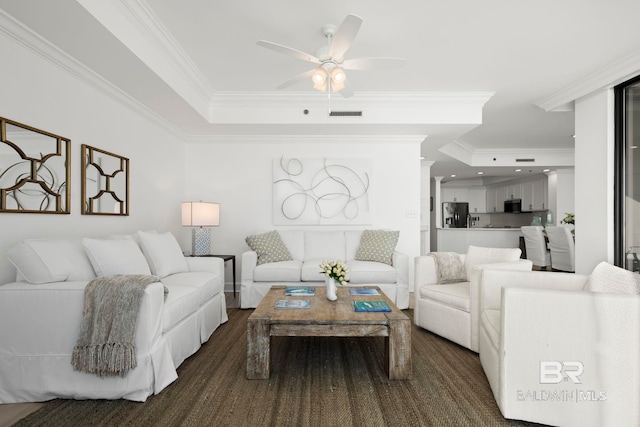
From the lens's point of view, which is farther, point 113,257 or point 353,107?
point 353,107

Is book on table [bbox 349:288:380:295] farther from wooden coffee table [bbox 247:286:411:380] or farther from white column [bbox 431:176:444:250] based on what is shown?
white column [bbox 431:176:444:250]

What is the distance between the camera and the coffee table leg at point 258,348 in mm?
2191

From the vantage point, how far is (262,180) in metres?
4.90

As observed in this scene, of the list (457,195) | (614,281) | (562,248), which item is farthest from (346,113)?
(457,195)

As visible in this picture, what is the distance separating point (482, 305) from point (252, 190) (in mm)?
3490

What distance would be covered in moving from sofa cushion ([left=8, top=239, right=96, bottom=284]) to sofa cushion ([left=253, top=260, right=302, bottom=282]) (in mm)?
1803

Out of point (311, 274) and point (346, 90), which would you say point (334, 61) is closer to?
point (346, 90)

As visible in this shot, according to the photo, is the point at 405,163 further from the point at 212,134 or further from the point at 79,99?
the point at 79,99

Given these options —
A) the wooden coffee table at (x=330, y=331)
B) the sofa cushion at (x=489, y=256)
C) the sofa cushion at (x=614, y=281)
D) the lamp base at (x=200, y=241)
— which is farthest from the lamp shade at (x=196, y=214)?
the sofa cushion at (x=614, y=281)

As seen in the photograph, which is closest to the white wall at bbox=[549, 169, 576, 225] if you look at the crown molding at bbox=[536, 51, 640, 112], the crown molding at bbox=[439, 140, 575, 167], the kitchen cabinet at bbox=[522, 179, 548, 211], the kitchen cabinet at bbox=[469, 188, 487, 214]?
the crown molding at bbox=[439, 140, 575, 167]

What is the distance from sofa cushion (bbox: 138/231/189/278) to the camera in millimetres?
2973

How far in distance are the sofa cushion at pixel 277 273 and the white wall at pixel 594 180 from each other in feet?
10.4

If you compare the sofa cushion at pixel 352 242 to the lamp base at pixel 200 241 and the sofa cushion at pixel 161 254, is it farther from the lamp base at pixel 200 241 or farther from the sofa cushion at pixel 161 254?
the sofa cushion at pixel 161 254

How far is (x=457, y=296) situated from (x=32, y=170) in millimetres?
3448
